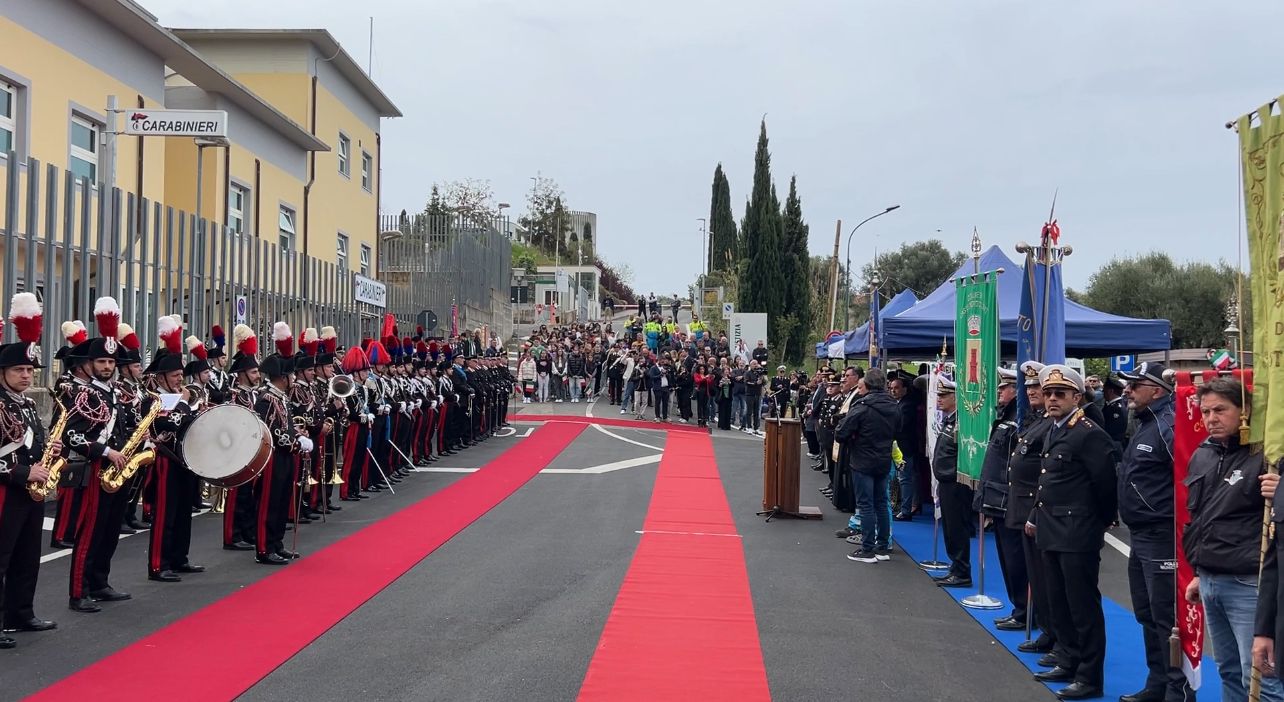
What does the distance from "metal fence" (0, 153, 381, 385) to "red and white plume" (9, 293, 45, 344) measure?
381cm

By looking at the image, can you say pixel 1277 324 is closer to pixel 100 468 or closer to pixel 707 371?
pixel 100 468

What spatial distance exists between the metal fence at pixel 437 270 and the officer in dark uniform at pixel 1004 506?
20.7 meters

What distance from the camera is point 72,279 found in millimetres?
12578

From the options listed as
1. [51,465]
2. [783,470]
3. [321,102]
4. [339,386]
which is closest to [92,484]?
[51,465]

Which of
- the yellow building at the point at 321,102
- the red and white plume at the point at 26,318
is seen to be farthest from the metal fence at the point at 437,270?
the red and white plume at the point at 26,318

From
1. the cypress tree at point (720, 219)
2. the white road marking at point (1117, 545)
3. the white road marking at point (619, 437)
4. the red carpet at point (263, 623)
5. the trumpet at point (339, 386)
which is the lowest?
the white road marking at point (1117, 545)

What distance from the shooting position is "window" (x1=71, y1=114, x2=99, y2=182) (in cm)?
1736

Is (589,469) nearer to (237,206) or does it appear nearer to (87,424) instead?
(87,424)

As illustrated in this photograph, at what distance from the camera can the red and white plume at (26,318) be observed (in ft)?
24.8

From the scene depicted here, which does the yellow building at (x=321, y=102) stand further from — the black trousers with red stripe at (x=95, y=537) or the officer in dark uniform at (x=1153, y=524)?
the officer in dark uniform at (x=1153, y=524)

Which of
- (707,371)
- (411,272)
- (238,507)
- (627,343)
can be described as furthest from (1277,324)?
(627,343)

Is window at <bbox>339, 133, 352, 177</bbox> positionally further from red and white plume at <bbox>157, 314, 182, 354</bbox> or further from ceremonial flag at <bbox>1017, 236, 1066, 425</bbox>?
ceremonial flag at <bbox>1017, 236, 1066, 425</bbox>

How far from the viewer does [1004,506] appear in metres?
7.64

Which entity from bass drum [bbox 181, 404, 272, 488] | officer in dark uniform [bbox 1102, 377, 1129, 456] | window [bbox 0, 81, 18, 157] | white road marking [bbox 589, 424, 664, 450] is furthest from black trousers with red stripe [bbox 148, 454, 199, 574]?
white road marking [bbox 589, 424, 664, 450]
